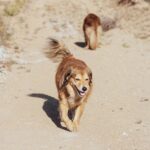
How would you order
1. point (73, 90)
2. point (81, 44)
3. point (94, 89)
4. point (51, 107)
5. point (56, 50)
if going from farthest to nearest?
point (81, 44) → point (94, 89) → point (56, 50) → point (51, 107) → point (73, 90)

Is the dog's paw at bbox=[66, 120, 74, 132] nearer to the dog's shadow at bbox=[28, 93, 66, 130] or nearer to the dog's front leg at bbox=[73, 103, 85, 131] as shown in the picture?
the dog's front leg at bbox=[73, 103, 85, 131]

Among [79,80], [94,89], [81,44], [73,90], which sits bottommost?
[81,44]

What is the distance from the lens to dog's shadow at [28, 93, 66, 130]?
11075 mm

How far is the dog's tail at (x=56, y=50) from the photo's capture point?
39.5 ft

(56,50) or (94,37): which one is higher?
(56,50)

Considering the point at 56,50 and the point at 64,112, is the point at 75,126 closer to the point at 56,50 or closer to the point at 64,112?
the point at 64,112

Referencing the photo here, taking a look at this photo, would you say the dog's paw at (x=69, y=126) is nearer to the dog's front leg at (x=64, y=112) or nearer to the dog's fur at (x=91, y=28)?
the dog's front leg at (x=64, y=112)

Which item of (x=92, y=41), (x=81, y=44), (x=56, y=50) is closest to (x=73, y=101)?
(x=56, y=50)

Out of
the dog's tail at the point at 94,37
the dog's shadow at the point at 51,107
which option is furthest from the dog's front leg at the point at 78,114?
the dog's tail at the point at 94,37

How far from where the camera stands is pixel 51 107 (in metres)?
11.9

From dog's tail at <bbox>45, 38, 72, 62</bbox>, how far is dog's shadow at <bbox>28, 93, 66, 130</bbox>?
2.65ft

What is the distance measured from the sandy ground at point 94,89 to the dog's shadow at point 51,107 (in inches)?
0.7

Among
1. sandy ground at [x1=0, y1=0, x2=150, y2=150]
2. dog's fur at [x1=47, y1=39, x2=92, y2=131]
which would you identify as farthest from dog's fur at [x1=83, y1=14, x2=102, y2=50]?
dog's fur at [x1=47, y1=39, x2=92, y2=131]

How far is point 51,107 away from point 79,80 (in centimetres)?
189
